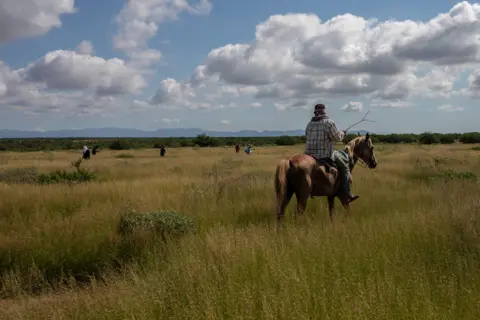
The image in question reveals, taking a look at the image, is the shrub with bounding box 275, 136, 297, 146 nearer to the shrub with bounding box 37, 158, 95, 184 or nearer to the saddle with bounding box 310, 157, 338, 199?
the shrub with bounding box 37, 158, 95, 184

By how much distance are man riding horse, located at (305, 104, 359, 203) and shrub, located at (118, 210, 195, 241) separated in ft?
9.69

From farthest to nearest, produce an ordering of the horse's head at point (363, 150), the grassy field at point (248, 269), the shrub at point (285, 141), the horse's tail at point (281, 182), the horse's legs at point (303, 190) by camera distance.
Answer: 1. the shrub at point (285, 141)
2. the horse's head at point (363, 150)
3. the horse's legs at point (303, 190)
4. the horse's tail at point (281, 182)
5. the grassy field at point (248, 269)

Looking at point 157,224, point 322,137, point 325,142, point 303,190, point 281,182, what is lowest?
point 157,224

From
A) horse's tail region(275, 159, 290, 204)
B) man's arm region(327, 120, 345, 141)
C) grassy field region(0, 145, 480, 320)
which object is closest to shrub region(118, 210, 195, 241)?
grassy field region(0, 145, 480, 320)

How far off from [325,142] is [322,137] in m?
0.13

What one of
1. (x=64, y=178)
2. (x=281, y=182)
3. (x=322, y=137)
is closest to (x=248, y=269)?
(x=281, y=182)

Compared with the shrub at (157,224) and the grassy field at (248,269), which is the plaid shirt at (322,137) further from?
the shrub at (157,224)

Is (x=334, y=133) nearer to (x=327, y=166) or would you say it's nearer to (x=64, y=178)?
(x=327, y=166)

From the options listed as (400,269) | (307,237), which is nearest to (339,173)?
(307,237)

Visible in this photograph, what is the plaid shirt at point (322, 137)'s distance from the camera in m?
8.44

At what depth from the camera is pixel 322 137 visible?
854 cm

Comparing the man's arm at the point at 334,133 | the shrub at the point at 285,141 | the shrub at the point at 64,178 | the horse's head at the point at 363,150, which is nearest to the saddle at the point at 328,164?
the man's arm at the point at 334,133

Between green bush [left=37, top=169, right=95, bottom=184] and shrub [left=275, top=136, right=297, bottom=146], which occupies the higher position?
shrub [left=275, top=136, right=297, bottom=146]

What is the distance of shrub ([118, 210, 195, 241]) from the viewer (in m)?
7.80
